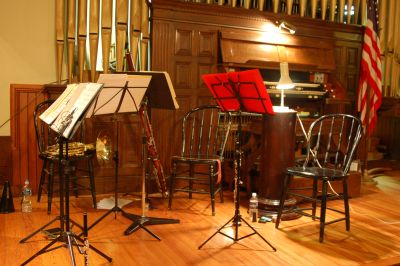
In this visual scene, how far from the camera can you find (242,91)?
9.10 ft

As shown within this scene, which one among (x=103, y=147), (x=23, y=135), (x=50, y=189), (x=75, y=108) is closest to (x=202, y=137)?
(x=103, y=147)

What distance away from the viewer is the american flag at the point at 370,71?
→ 16.5ft

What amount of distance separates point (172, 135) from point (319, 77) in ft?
6.45

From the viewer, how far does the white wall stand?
4.04 m

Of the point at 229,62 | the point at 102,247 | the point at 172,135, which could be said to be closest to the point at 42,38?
the point at 172,135

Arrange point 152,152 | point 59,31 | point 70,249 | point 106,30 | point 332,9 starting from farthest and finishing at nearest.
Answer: point 332,9
point 106,30
point 59,31
point 152,152
point 70,249

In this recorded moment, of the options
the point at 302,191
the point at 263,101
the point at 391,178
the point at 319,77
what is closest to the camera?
the point at 263,101

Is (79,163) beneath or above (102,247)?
above

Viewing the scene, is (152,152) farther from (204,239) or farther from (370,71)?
(370,71)

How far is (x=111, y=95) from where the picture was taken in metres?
2.91

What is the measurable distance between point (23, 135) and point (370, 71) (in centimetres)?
382

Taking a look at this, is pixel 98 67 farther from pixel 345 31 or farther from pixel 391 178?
pixel 391 178

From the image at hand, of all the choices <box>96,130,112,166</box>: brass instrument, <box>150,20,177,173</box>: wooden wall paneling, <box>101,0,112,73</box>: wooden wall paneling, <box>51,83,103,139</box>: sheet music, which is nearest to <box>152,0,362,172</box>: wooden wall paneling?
<box>150,20,177,173</box>: wooden wall paneling

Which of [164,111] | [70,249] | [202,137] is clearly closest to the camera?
[70,249]
